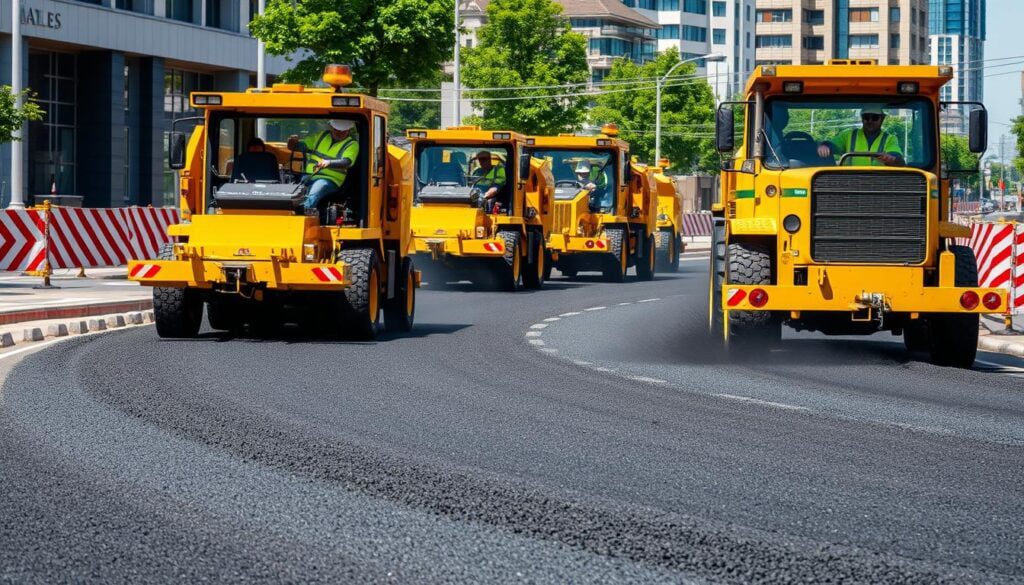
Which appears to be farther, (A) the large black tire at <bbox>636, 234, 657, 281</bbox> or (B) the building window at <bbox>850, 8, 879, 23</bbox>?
(B) the building window at <bbox>850, 8, 879, 23</bbox>

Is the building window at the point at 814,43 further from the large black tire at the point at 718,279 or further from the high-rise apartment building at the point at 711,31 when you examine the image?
the large black tire at the point at 718,279

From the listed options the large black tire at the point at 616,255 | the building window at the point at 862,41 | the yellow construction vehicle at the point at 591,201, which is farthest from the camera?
the building window at the point at 862,41

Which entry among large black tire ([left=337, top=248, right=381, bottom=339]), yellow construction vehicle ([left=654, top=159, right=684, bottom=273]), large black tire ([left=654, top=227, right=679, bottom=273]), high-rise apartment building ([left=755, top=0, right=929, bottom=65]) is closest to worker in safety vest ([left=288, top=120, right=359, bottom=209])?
large black tire ([left=337, top=248, right=381, bottom=339])

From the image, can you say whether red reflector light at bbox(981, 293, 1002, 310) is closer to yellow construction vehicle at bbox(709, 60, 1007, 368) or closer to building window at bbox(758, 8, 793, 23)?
yellow construction vehicle at bbox(709, 60, 1007, 368)

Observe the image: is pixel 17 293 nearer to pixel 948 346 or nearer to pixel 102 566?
pixel 948 346

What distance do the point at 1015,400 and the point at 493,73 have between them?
57.9m

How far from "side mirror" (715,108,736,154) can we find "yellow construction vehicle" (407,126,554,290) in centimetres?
1216

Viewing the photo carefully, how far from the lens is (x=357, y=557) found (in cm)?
626

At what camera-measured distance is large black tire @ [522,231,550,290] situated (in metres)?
28.9

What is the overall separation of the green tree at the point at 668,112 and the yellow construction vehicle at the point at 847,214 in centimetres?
7583

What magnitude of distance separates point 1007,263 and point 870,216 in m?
6.91

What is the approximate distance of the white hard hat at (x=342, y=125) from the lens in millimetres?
17547

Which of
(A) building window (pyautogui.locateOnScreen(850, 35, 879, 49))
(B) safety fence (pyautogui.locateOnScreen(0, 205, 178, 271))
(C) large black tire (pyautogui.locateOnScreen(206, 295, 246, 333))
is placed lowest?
(C) large black tire (pyautogui.locateOnScreen(206, 295, 246, 333))

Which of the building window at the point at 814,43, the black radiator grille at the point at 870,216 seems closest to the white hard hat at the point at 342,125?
the black radiator grille at the point at 870,216
